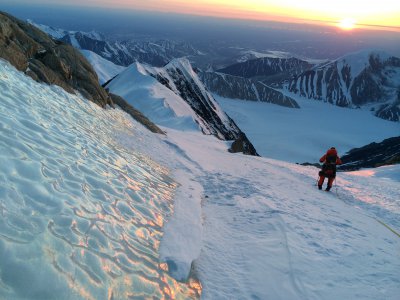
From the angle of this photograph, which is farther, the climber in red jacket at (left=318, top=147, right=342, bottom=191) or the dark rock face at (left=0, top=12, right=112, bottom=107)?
the climber in red jacket at (left=318, top=147, right=342, bottom=191)

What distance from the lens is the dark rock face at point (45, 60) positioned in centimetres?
1652

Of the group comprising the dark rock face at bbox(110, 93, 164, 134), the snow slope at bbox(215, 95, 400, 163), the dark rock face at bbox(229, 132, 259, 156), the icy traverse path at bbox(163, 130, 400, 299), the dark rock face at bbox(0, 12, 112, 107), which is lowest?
the snow slope at bbox(215, 95, 400, 163)

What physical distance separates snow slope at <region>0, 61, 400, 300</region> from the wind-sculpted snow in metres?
0.03

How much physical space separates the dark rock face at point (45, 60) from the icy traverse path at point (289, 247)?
9139mm

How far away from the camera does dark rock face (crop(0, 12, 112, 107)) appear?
16516 millimetres

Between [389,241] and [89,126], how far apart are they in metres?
12.2

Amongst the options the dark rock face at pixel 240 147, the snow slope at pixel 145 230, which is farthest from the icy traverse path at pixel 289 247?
the dark rock face at pixel 240 147

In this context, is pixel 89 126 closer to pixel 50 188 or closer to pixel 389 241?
pixel 50 188

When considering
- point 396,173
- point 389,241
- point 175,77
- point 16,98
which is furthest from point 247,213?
point 175,77

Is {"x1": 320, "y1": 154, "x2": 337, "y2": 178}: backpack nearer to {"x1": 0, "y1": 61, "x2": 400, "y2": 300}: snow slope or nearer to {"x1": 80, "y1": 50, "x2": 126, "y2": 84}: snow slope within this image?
{"x1": 0, "y1": 61, "x2": 400, "y2": 300}: snow slope

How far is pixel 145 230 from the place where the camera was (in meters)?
8.52

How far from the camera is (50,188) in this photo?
751 centimetres

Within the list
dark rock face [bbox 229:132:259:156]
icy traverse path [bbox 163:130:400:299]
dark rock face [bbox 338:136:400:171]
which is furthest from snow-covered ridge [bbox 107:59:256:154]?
icy traverse path [bbox 163:130:400:299]

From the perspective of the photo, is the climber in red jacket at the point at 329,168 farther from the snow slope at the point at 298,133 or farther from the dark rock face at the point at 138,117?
the snow slope at the point at 298,133
